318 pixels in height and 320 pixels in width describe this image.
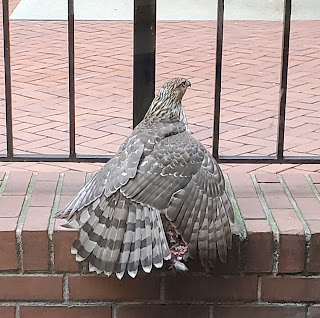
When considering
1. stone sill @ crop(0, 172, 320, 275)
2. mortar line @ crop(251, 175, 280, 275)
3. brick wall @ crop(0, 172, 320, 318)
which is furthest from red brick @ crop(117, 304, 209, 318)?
mortar line @ crop(251, 175, 280, 275)

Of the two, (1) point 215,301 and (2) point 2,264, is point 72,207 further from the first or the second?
(1) point 215,301

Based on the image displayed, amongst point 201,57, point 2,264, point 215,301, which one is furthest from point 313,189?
point 201,57

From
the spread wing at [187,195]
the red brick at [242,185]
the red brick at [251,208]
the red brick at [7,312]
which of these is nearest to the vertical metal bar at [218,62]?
the red brick at [242,185]

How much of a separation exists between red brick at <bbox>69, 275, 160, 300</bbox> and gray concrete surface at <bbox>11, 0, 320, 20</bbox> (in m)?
6.17

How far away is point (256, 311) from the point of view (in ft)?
8.07

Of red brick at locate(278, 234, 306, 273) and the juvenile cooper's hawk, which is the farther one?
red brick at locate(278, 234, 306, 273)

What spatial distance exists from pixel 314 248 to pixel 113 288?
0.62 meters

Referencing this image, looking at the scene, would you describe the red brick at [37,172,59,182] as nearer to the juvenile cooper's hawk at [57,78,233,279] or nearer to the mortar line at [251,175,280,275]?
the juvenile cooper's hawk at [57,78,233,279]

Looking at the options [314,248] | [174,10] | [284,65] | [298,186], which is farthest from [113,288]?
[174,10]

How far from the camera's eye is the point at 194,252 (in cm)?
218

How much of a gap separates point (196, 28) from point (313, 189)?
532 centimetres

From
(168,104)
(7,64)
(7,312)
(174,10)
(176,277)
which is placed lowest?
(7,312)

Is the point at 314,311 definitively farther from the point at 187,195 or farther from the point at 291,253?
the point at 187,195

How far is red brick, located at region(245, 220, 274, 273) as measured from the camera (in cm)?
234
